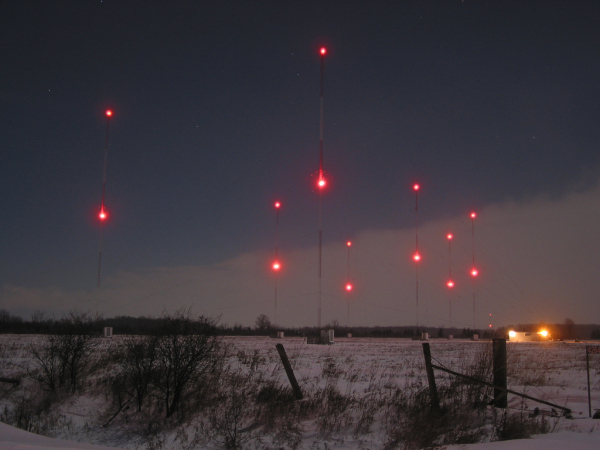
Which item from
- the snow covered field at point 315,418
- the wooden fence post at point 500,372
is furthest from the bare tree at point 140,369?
the wooden fence post at point 500,372

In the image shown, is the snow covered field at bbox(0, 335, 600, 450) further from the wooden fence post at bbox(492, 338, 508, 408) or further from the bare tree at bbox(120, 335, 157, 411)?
the bare tree at bbox(120, 335, 157, 411)

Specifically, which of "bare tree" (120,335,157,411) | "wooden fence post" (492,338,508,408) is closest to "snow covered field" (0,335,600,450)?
"wooden fence post" (492,338,508,408)

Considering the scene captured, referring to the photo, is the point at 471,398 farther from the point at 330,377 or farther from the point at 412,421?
the point at 330,377

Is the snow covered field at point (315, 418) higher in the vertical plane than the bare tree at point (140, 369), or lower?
lower

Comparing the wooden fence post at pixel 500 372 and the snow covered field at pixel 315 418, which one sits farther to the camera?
the wooden fence post at pixel 500 372

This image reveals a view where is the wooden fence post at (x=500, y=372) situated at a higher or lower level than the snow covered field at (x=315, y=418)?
higher

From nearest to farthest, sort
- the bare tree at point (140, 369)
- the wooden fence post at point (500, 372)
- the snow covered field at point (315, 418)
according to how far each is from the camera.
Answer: the snow covered field at point (315, 418)
the wooden fence post at point (500, 372)
the bare tree at point (140, 369)

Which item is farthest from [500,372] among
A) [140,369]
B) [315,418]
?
[140,369]

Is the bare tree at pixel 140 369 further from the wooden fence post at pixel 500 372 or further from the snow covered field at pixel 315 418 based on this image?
the wooden fence post at pixel 500 372

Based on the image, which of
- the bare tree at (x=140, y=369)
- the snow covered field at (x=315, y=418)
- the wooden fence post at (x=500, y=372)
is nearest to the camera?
the snow covered field at (x=315, y=418)

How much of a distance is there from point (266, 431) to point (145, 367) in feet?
16.1

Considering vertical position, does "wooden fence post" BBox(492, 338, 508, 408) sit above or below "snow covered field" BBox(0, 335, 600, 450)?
above

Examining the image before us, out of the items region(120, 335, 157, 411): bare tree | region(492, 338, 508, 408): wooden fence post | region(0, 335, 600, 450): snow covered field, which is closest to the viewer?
region(0, 335, 600, 450): snow covered field

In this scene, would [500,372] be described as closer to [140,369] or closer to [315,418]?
[315,418]
